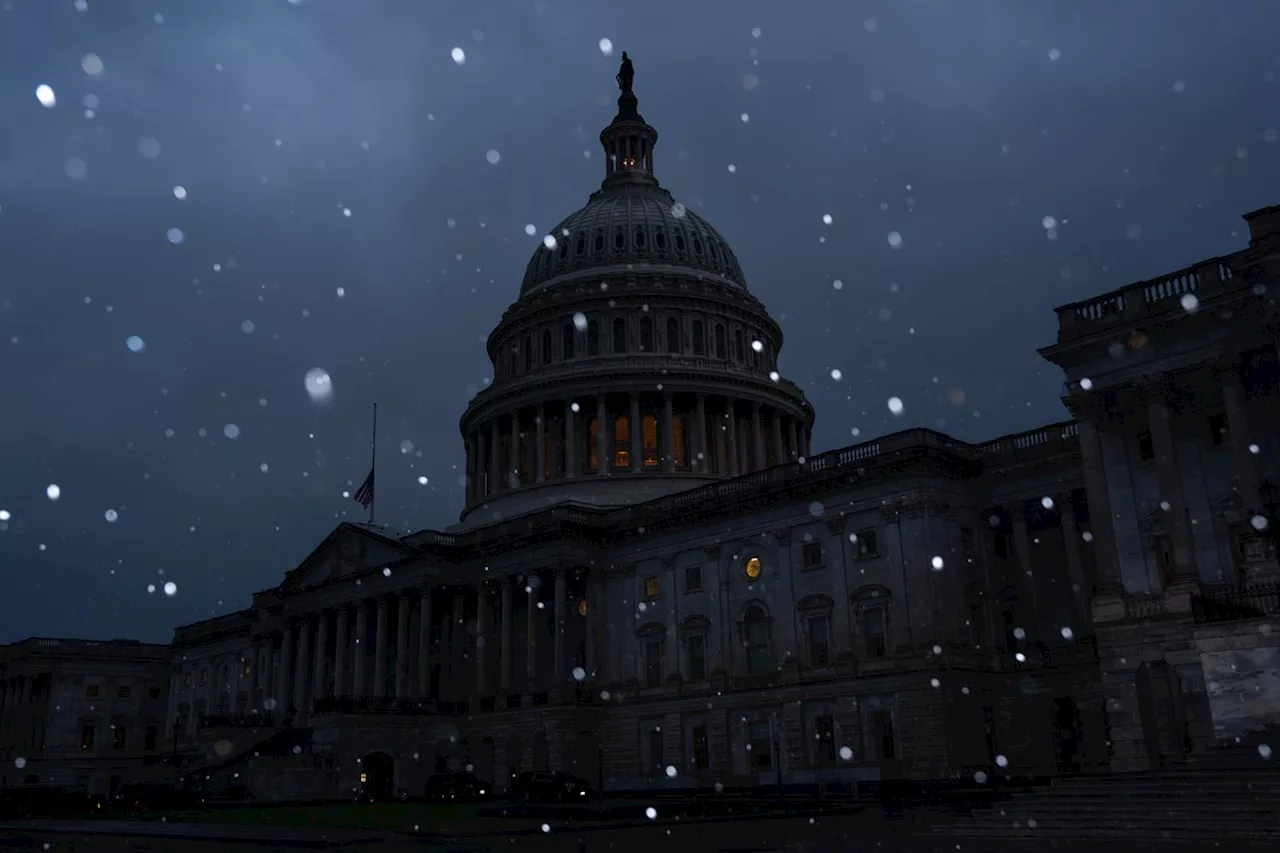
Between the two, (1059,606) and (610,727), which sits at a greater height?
(1059,606)

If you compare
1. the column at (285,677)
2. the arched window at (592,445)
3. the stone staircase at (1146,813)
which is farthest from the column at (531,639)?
the stone staircase at (1146,813)

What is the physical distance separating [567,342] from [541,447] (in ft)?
32.7

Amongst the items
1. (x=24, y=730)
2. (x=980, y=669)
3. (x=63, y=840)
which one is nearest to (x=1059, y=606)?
(x=980, y=669)

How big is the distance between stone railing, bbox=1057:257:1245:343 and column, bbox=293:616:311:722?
59.2 meters

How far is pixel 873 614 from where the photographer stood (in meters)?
54.2

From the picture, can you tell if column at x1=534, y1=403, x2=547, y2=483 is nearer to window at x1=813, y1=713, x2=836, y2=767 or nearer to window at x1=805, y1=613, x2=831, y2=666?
window at x1=805, y1=613, x2=831, y2=666

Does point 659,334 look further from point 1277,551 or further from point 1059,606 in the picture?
point 1277,551

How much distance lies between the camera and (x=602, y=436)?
268 feet

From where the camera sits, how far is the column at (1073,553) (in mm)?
50750

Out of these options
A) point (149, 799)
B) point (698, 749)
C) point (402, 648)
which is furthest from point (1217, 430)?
point (402, 648)

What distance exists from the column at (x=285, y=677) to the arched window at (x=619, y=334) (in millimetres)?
31846

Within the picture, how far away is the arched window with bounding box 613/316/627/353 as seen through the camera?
8688cm

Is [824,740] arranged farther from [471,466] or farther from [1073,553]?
[471,466]

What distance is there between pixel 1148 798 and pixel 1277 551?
10722 millimetres
